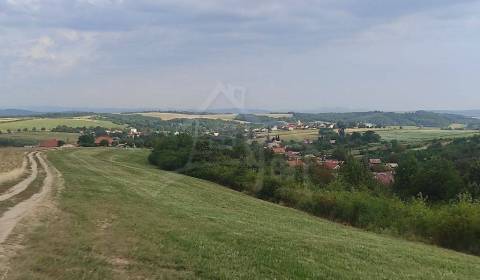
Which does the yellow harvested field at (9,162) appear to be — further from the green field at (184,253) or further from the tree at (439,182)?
the tree at (439,182)

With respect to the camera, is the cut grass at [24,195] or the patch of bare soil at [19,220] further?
the cut grass at [24,195]

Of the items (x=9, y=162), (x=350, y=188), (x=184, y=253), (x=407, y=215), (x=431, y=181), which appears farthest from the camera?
(x=431, y=181)

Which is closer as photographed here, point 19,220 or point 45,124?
point 19,220

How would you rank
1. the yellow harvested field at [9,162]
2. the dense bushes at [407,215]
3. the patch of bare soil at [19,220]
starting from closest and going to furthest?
the patch of bare soil at [19,220], the dense bushes at [407,215], the yellow harvested field at [9,162]

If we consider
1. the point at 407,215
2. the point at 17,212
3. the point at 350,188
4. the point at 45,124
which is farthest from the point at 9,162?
the point at 45,124

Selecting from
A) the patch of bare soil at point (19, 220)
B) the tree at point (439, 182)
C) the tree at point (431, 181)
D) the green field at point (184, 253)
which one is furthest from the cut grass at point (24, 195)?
the tree at point (439, 182)

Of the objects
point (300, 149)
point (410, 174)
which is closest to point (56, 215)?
point (410, 174)

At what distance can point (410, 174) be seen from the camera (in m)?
73.4

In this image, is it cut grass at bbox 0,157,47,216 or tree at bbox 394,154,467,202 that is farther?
tree at bbox 394,154,467,202

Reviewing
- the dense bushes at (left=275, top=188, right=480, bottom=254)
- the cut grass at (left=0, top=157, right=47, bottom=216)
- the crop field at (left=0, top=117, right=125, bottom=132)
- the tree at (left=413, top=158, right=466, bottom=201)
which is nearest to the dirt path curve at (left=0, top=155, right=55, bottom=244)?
the cut grass at (left=0, top=157, right=47, bottom=216)

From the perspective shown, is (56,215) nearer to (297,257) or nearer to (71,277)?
(71,277)

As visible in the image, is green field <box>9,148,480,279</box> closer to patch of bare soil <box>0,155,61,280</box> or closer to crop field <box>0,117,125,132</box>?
patch of bare soil <box>0,155,61,280</box>

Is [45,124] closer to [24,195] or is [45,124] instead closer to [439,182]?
[439,182]

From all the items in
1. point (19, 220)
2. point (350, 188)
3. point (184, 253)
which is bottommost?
point (350, 188)
